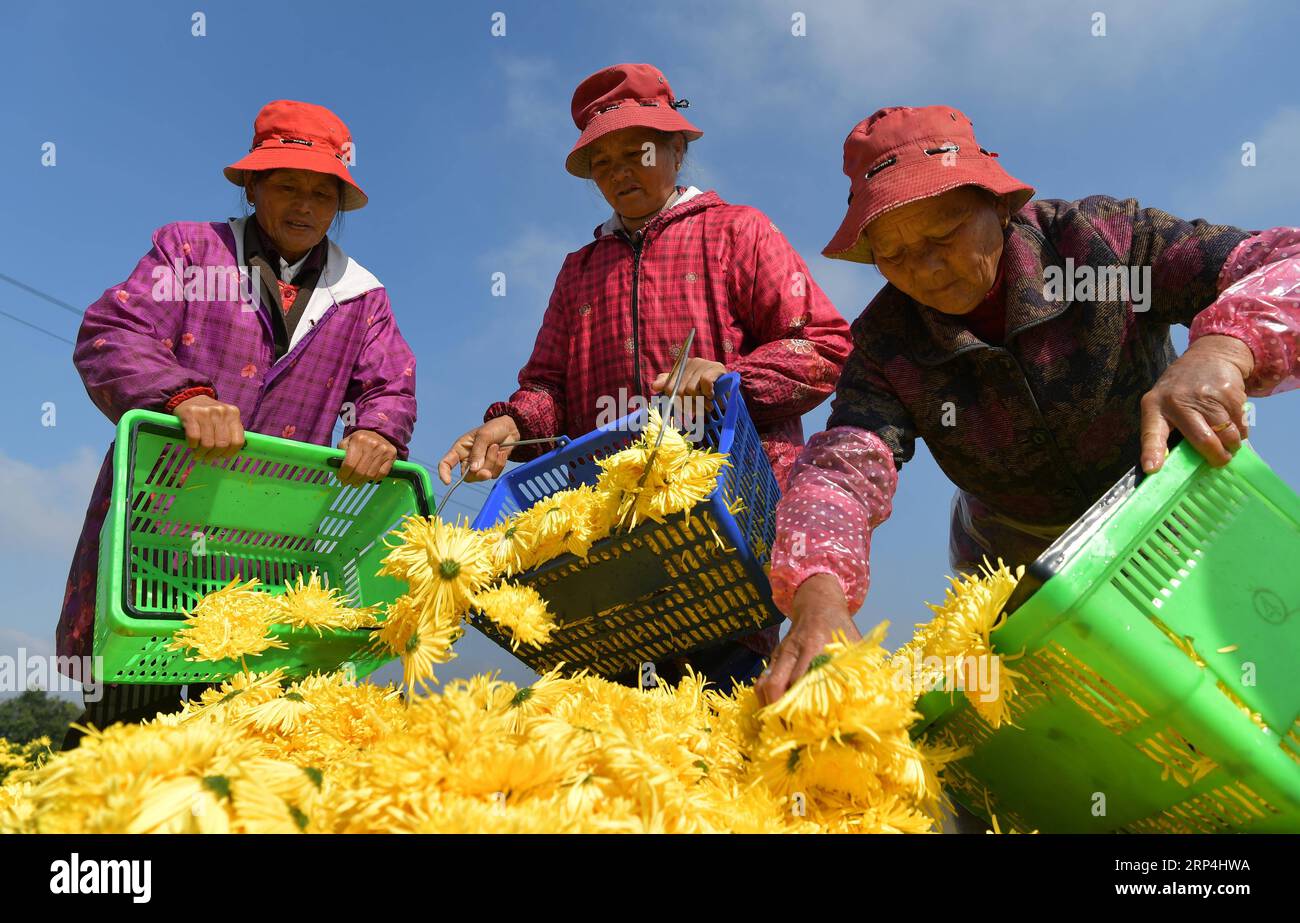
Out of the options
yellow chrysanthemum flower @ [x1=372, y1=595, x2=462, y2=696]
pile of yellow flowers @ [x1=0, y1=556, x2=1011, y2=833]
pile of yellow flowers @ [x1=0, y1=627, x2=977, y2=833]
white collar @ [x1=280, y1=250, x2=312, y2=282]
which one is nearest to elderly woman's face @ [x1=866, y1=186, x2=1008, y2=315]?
pile of yellow flowers @ [x1=0, y1=556, x2=1011, y2=833]

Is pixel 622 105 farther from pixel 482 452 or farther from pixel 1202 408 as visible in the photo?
pixel 1202 408

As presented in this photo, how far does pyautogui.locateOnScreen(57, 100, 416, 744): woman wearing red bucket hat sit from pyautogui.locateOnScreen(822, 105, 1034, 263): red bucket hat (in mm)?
1462

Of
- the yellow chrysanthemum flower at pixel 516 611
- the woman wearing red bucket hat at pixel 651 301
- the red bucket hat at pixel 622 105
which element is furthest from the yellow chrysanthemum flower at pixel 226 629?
the red bucket hat at pixel 622 105

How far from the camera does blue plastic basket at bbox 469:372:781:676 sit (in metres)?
2.00

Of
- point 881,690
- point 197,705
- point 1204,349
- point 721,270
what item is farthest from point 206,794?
point 721,270

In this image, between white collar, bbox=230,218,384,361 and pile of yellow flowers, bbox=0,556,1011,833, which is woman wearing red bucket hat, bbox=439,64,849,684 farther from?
pile of yellow flowers, bbox=0,556,1011,833

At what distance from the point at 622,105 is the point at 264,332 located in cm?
135

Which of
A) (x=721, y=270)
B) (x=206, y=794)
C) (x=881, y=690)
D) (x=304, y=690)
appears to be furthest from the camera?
(x=721, y=270)

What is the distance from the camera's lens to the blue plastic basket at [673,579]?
2.00 m

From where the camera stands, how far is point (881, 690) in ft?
3.69

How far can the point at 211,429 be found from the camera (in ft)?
7.61
